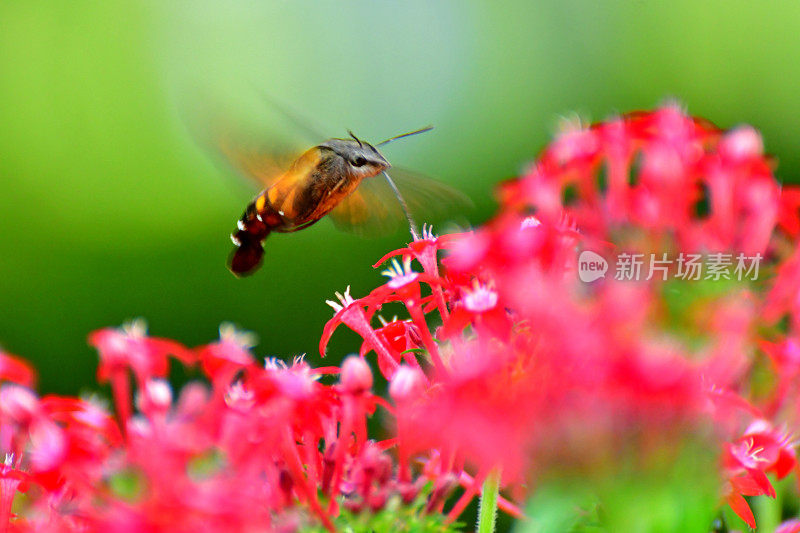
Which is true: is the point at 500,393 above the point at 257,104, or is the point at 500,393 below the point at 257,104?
below

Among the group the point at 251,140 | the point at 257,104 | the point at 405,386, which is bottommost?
the point at 405,386

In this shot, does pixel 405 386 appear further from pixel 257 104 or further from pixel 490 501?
pixel 257 104

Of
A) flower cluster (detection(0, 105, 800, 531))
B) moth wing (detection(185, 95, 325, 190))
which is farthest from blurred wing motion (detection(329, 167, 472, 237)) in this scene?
flower cluster (detection(0, 105, 800, 531))

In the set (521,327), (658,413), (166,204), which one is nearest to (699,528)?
(658,413)

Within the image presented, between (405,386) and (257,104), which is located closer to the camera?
(405,386)

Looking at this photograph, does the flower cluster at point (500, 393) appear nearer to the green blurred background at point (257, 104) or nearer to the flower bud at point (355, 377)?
the flower bud at point (355, 377)

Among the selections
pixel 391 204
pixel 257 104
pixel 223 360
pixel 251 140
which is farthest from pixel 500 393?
pixel 257 104

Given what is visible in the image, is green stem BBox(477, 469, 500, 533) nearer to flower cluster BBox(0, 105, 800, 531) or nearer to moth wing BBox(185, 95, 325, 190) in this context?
flower cluster BBox(0, 105, 800, 531)

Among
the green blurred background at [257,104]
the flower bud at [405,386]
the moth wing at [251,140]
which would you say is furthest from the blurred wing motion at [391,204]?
the green blurred background at [257,104]
